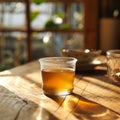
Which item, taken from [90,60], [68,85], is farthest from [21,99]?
[90,60]

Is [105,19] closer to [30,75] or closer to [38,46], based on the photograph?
[38,46]

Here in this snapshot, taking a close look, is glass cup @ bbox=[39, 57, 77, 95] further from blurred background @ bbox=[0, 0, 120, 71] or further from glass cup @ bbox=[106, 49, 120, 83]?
blurred background @ bbox=[0, 0, 120, 71]

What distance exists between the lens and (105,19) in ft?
10.3

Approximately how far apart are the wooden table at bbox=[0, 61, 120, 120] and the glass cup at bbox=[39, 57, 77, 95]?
1.1 inches

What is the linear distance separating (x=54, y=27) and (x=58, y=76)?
228 cm

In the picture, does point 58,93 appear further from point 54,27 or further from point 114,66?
point 54,27

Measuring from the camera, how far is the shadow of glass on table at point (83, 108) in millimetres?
857

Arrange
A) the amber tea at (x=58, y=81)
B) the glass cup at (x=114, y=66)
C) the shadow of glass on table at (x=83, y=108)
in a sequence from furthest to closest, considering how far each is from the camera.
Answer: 1. the glass cup at (x=114, y=66)
2. the amber tea at (x=58, y=81)
3. the shadow of glass on table at (x=83, y=108)

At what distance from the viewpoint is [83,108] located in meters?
Answer: 0.94

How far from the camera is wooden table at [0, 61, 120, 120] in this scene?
862mm

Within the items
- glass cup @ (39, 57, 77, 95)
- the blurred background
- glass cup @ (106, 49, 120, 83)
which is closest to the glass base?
glass cup @ (39, 57, 77, 95)

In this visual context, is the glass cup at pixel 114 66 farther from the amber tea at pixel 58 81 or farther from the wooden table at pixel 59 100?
the amber tea at pixel 58 81

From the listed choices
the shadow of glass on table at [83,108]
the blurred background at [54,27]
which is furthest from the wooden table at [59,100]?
the blurred background at [54,27]

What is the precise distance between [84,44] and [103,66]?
1.59m
